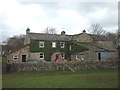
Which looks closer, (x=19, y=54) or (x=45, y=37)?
(x=19, y=54)

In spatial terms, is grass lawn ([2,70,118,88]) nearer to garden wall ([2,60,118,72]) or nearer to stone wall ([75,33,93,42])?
garden wall ([2,60,118,72])

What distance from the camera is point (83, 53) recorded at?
115 feet

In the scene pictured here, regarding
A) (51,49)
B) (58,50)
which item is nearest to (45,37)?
(51,49)

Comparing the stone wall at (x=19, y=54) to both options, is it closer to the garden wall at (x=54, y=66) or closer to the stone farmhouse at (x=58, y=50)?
the stone farmhouse at (x=58, y=50)

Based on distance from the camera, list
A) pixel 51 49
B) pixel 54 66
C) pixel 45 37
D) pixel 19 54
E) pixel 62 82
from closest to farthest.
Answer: pixel 62 82 → pixel 54 66 → pixel 19 54 → pixel 51 49 → pixel 45 37

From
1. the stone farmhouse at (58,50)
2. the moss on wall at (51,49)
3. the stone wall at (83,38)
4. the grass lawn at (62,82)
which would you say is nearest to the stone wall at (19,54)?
the stone farmhouse at (58,50)

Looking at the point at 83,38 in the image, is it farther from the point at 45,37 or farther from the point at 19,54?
the point at 19,54

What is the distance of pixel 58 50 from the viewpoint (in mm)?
39312

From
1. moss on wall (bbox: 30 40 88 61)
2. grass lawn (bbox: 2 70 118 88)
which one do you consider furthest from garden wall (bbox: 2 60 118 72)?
moss on wall (bbox: 30 40 88 61)

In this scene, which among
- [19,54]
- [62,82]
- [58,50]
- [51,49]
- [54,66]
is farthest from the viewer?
[58,50]

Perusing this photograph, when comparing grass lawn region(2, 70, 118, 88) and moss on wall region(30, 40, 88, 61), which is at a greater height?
moss on wall region(30, 40, 88, 61)

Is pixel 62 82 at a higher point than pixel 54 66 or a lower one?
lower

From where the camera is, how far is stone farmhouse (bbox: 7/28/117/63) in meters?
34.4

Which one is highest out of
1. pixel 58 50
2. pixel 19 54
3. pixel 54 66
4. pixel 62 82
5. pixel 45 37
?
pixel 45 37
